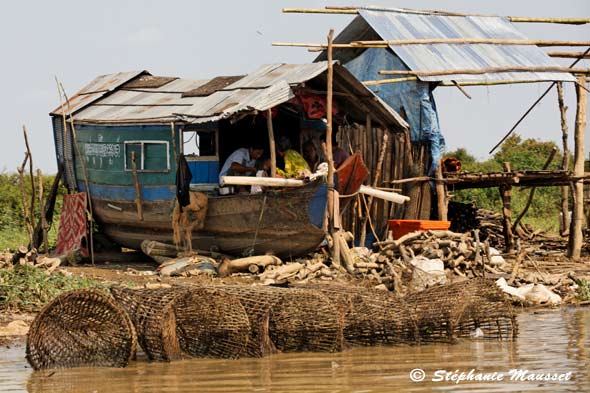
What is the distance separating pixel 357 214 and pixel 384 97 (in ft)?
7.79

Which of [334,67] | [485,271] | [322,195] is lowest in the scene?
[485,271]

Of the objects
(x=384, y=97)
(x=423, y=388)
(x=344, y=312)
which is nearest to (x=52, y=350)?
(x=344, y=312)

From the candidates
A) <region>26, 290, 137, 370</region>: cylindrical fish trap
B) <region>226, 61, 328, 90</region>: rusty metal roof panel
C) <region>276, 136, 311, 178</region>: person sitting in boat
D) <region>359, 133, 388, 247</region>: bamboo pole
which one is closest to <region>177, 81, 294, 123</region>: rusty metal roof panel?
<region>226, 61, 328, 90</region>: rusty metal roof panel

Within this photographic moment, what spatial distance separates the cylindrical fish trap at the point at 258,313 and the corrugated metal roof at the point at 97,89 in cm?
980

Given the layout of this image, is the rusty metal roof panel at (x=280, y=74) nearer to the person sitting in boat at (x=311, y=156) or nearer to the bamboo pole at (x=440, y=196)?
the person sitting in boat at (x=311, y=156)

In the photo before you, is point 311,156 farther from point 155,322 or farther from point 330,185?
point 155,322

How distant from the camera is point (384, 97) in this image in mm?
19000

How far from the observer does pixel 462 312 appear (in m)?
10.2

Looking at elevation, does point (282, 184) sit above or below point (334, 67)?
below

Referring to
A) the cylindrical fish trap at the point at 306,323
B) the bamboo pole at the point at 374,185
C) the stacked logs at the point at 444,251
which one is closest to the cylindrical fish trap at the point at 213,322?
the cylindrical fish trap at the point at 306,323

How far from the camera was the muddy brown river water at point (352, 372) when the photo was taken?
826 cm

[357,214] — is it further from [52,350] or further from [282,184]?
[52,350]

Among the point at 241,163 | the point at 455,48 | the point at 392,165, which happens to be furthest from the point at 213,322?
the point at 455,48

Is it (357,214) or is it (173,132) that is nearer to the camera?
(173,132)
